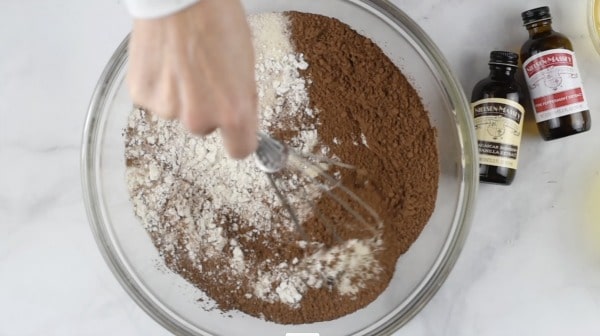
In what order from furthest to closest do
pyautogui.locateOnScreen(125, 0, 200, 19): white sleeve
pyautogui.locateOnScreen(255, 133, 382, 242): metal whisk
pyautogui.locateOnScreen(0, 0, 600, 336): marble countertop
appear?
1. pyautogui.locateOnScreen(0, 0, 600, 336): marble countertop
2. pyautogui.locateOnScreen(255, 133, 382, 242): metal whisk
3. pyautogui.locateOnScreen(125, 0, 200, 19): white sleeve

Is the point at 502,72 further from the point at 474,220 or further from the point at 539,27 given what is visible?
the point at 474,220

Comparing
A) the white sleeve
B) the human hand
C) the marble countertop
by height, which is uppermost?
the white sleeve

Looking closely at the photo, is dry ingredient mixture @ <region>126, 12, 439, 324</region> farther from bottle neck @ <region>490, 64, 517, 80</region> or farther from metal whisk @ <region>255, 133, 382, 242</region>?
bottle neck @ <region>490, 64, 517, 80</region>

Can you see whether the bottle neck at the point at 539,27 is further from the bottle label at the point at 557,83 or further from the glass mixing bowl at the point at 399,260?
the glass mixing bowl at the point at 399,260

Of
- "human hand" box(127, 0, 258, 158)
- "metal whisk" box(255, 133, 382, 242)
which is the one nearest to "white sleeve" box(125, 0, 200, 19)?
"human hand" box(127, 0, 258, 158)

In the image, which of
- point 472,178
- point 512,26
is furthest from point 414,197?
point 512,26
